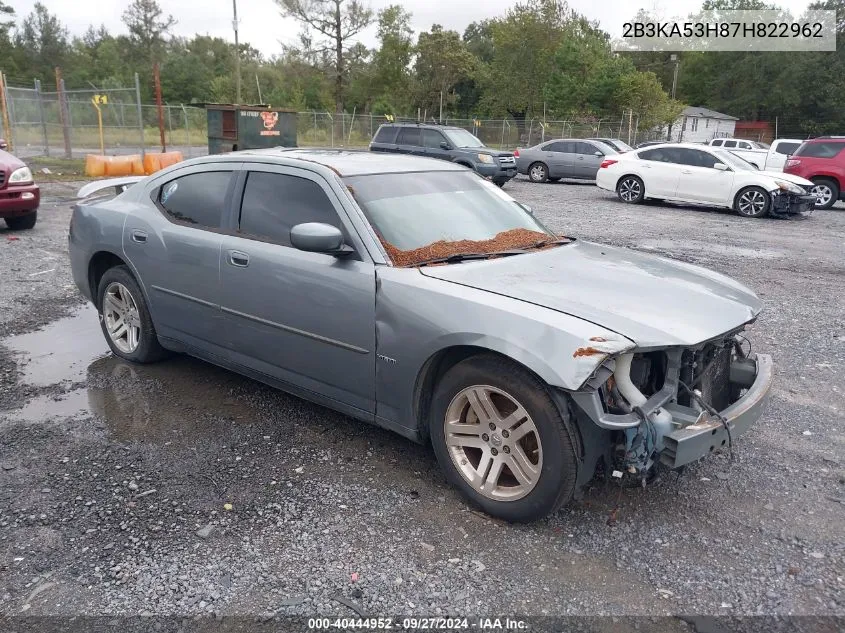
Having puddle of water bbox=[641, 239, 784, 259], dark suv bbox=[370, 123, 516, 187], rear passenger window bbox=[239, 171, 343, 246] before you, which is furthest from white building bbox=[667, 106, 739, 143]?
rear passenger window bbox=[239, 171, 343, 246]

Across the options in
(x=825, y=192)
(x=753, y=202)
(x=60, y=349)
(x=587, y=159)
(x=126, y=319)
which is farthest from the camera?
(x=587, y=159)

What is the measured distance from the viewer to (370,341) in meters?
3.44

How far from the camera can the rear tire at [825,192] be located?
16141mm

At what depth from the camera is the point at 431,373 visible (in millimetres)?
3293

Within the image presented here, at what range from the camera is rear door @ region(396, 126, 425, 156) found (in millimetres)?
19219

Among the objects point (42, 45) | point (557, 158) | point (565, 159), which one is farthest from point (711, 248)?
point (42, 45)

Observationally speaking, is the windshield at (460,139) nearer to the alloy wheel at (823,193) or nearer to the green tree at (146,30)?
the alloy wheel at (823,193)

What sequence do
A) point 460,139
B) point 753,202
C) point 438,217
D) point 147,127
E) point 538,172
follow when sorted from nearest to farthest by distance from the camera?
point 438,217 < point 753,202 < point 460,139 < point 538,172 < point 147,127

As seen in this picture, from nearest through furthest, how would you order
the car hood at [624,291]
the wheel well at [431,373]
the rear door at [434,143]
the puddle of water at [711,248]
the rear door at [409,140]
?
1. the car hood at [624,291]
2. the wheel well at [431,373]
3. the puddle of water at [711,248]
4. the rear door at [434,143]
5. the rear door at [409,140]

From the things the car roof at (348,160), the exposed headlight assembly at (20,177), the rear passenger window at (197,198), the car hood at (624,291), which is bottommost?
the car hood at (624,291)

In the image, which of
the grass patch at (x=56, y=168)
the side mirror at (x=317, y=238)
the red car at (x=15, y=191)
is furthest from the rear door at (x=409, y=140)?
the side mirror at (x=317, y=238)

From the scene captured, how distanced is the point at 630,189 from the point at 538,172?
6735mm

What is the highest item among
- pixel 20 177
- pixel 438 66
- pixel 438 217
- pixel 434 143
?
pixel 438 66

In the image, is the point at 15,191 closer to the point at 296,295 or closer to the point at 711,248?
the point at 296,295
